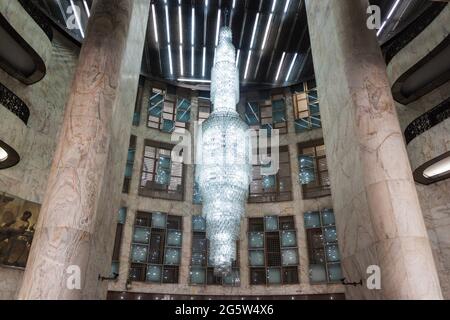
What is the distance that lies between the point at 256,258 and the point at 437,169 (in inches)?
A: 227

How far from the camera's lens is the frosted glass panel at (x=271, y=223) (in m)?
11.7

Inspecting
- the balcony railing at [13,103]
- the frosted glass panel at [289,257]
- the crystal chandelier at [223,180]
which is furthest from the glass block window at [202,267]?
the balcony railing at [13,103]

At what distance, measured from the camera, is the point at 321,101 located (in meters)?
5.89

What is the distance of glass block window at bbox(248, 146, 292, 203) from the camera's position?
12133 millimetres

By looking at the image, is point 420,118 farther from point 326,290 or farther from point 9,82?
point 9,82

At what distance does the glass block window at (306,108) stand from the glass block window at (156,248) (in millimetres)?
5501

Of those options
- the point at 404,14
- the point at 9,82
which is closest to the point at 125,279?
the point at 9,82

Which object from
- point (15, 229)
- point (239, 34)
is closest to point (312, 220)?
point (239, 34)

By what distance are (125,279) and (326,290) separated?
5.80m

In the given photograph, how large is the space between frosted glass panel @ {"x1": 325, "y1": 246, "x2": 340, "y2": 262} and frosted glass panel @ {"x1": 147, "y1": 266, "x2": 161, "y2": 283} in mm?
5123

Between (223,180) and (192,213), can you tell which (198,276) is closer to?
(192,213)

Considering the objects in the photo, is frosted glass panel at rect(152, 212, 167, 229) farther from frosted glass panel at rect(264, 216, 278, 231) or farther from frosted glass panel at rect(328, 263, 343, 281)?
frosted glass panel at rect(328, 263, 343, 281)

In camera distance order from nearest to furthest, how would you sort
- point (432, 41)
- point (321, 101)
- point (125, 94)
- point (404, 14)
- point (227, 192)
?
point (125, 94) → point (321, 101) → point (227, 192) → point (432, 41) → point (404, 14)

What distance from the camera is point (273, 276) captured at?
36.2 feet
